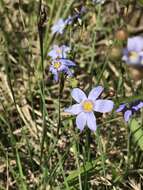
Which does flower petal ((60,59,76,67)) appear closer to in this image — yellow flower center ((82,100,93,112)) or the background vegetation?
the background vegetation

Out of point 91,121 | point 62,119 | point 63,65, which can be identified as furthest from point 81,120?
point 62,119

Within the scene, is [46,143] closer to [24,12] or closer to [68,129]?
[68,129]

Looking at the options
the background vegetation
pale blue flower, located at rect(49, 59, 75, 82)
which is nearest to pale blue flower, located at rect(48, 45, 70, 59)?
the background vegetation

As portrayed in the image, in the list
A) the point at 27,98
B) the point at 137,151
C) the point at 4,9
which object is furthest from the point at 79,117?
the point at 4,9

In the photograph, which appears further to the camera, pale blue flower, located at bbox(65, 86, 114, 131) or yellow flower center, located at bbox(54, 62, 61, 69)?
yellow flower center, located at bbox(54, 62, 61, 69)

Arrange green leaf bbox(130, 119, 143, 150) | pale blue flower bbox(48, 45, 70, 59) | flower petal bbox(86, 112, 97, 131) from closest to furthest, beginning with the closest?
flower petal bbox(86, 112, 97, 131)
green leaf bbox(130, 119, 143, 150)
pale blue flower bbox(48, 45, 70, 59)

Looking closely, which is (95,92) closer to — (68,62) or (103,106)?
(103,106)

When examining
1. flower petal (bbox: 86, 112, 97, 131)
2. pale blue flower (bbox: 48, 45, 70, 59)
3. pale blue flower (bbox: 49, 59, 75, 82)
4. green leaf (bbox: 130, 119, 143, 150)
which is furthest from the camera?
pale blue flower (bbox: 48, 45, 70, 59)
